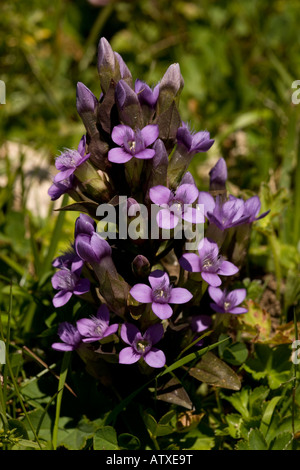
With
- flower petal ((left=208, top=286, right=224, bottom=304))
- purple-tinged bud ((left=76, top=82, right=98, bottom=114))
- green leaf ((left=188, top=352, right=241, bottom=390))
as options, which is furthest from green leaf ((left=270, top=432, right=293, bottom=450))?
purple-tinged bud ((left=76, top=82, right=98, bottom=114))

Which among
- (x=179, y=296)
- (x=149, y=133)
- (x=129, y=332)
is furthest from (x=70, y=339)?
(x=149, y=133)

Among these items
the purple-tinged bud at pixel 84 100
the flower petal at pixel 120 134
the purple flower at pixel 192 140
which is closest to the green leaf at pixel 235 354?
the purple flower at pixel 192 140

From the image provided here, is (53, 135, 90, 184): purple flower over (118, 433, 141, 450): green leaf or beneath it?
over

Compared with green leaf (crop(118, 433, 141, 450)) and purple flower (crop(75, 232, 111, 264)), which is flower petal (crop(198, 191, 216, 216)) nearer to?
purple flower (crop(75, 232, 111, 264))

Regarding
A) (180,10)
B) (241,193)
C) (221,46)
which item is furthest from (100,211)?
(180,10)

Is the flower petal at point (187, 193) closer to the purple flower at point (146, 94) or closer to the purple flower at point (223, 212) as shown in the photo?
the purple flower at point (223, 212)

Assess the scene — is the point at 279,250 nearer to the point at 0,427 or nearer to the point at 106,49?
the point at 106,49

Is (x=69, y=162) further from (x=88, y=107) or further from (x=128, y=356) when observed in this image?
(x=128, y=356)
